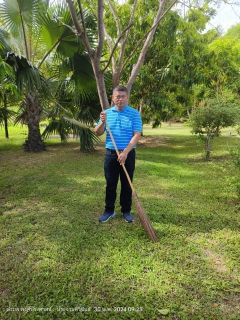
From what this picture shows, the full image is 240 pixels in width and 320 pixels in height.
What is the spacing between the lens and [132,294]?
185 centimetres

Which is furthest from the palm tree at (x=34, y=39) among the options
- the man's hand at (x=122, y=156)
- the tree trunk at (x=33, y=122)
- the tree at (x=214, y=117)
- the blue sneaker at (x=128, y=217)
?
the blue sneaker at (x=128, y=217)

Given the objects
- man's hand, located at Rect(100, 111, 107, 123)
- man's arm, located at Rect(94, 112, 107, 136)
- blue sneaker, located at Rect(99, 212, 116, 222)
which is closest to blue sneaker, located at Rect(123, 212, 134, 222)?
blue sneaker, located at Rect(99, 212, 116, 222)

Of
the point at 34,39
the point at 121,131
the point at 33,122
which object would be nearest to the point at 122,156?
the point at 121,131

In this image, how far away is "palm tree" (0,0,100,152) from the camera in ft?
17.1

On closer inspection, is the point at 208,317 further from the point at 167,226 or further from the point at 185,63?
the point at 185,63

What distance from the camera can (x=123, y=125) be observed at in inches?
104

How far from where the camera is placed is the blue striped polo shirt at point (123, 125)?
8.66ft

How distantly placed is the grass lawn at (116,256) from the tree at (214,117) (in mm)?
2505

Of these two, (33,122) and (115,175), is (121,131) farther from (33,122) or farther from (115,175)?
(33,122)

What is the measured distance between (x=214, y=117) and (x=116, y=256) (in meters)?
5.09

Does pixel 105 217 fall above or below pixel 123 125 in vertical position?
below

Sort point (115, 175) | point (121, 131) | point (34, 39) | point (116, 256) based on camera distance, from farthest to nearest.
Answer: point (34, 39), point (115, 175), point (121, 131), point (116, 256)

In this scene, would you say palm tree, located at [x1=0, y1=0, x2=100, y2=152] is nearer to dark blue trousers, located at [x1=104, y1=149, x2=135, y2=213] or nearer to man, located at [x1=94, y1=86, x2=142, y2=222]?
man, located at [x1=94, y1=86, x2=142, y2=222]

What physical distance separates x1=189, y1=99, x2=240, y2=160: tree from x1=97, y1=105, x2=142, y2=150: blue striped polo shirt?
4.25 m
